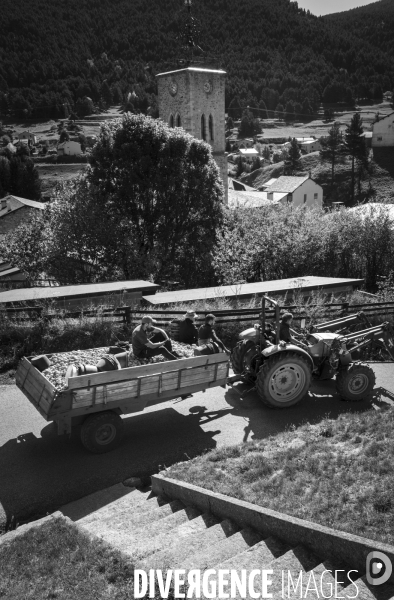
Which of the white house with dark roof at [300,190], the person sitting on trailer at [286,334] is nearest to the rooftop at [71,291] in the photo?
the person sitting on trailer at [286,334]

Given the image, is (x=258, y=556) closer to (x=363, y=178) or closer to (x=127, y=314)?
(x=127, y=314)

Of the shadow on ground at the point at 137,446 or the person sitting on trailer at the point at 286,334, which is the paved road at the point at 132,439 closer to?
the shadow on ground at the point at 137,446

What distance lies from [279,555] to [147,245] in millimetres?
20967

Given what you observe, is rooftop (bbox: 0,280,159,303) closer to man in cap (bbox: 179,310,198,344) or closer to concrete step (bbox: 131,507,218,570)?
man in cap (bbox: 179,310,198,344)

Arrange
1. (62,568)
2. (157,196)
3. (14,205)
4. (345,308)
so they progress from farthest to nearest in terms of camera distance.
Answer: (14,205)
(157,196)
(345,308)
(62,568)

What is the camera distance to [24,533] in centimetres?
660

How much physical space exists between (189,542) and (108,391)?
3090mm

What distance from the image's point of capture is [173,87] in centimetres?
4950

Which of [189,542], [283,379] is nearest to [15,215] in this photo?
[283,379]

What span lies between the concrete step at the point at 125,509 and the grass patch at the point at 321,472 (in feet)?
1.46

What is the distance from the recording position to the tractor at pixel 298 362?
984 cm

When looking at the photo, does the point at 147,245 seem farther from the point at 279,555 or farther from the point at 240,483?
the point at 279,555

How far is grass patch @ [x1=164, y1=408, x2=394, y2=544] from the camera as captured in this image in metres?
6.23

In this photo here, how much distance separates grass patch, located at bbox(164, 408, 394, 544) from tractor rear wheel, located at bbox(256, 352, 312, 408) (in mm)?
897
